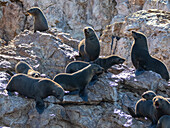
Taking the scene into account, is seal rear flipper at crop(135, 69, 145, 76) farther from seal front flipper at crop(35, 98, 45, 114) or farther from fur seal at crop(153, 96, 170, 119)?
seal front flipper at crop(35, 98, 45, 114)

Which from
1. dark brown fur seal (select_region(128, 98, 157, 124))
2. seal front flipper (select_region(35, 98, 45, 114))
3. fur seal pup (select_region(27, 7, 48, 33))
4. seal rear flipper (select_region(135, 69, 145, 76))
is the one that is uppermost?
fur seal pup (select_region(27, 7, 48, 33))

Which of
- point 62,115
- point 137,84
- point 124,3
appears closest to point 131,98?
point 137,84

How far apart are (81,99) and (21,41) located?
13.9 feet

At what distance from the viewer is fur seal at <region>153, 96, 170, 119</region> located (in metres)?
6.59

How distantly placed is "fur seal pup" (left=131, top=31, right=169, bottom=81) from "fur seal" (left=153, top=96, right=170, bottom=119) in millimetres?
2292

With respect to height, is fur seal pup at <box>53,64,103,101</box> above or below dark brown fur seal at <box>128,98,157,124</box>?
above

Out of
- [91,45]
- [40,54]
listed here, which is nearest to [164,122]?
[91,45]

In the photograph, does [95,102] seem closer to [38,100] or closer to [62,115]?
[62,115]

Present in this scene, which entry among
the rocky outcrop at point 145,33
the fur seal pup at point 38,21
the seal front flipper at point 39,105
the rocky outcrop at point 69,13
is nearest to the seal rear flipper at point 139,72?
the seal front flipper at point 39,105

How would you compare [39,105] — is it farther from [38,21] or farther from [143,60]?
[38,21]

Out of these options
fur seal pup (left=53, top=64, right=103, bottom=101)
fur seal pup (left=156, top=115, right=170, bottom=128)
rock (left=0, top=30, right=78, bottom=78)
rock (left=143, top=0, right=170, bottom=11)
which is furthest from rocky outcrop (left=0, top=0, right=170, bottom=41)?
fur seal pup (left=156, top=115, right=170, bottom=128)

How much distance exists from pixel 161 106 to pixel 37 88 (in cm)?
263

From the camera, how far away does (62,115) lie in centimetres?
711

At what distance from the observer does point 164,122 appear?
21.3 ft
